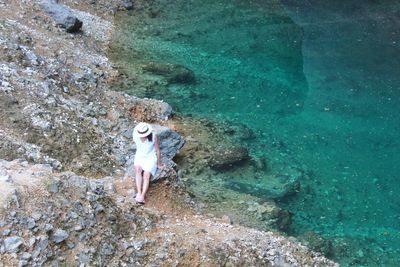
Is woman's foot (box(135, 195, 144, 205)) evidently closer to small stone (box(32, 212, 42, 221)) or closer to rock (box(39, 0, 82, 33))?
small stone (box(32, 212, 42, 221))

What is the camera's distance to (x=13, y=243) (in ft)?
25.9

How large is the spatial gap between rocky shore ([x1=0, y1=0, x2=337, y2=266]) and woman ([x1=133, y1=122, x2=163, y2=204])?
0.31 m

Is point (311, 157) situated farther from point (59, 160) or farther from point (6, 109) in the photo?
point (6, 109)

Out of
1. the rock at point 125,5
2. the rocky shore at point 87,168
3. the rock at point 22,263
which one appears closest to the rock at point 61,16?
the rocky shore at point 87,168

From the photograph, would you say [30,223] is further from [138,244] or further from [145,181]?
[145,181]

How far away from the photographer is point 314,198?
44.7 feet

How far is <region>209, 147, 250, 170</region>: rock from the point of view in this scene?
14055 millimetres

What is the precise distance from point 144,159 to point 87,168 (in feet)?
7.00

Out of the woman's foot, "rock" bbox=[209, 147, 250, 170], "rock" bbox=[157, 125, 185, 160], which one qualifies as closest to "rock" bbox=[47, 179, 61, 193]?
the woman's foot

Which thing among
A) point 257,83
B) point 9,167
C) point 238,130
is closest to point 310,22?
point 257,83

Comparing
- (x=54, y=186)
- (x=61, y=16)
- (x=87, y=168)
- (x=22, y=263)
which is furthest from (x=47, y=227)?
(x=61, y=16)

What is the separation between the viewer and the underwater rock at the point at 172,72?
18.1 m

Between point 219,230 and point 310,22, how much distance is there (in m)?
15.6

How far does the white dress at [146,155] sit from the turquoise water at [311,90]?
365cm
